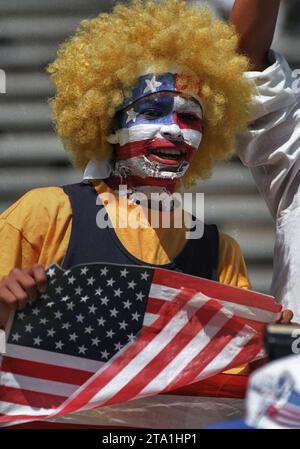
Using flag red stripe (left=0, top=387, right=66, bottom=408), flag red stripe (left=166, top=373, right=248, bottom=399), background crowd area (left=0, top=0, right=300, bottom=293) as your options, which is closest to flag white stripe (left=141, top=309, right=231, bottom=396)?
flag red stripe (left=166, top=373, right=248, bottom=399)

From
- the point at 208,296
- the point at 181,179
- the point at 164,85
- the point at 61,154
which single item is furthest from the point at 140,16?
the point at 61,154

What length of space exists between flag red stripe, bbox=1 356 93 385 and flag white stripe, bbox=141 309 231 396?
17 centimetres

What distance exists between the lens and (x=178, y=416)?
295cm

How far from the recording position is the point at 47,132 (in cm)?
525

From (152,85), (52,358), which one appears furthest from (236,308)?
(152,85)

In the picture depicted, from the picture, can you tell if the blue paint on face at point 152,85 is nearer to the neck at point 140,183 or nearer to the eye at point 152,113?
the eye at point 152,113

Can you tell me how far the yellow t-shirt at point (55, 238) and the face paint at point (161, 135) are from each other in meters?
0.14

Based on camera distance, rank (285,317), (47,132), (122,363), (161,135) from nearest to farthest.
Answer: (122,363) → (285,317) → (161,135) → (47,132)

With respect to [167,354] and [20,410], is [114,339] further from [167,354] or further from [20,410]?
[20,410]

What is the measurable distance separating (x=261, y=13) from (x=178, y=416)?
122cm

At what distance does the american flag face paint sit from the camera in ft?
10.5

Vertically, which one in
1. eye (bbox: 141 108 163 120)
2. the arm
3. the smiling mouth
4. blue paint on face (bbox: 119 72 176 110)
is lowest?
the smiling mouth

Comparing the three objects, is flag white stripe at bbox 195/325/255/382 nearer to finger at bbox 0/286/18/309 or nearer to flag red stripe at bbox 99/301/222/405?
flag red stripe at bbox 99/301/222/405

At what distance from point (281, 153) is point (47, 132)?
2.04m
